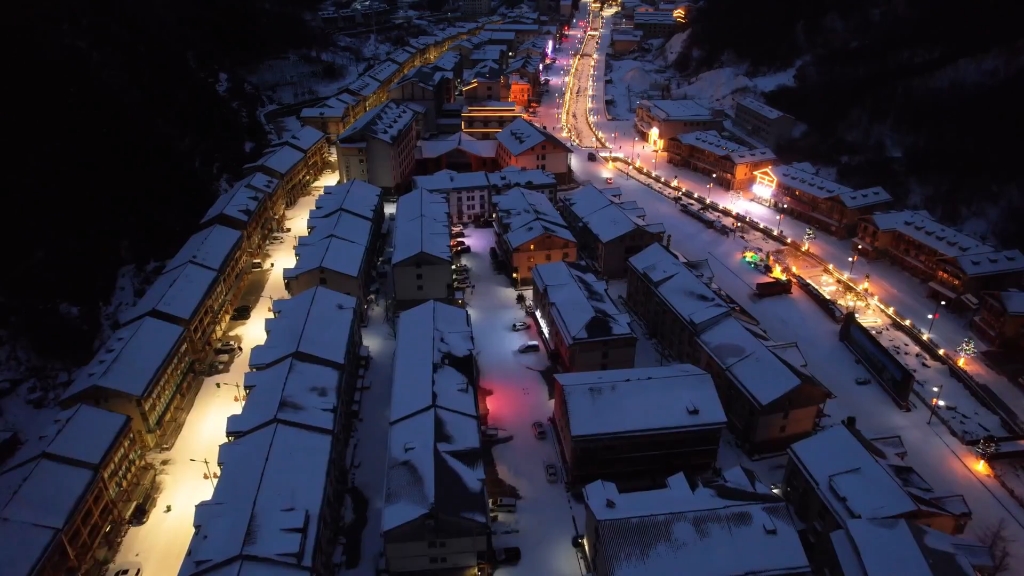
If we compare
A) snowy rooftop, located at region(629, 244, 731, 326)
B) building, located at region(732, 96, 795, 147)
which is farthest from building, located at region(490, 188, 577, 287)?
building, located at region(732, 96, 795, 147)

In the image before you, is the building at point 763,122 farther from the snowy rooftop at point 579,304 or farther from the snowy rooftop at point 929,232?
the snowy rooftop at point 579,304

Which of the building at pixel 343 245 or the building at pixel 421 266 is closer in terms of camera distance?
the building at pixel 343 245

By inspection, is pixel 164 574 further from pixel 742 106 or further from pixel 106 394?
pixel 742 106

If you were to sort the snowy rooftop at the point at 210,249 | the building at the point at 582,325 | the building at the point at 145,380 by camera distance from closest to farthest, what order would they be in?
the building at the point at 145,380 < the building at the point at 582,325 < the snowy rooftop at the point at 210,249

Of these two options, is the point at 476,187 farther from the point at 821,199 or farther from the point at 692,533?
the point at 692,533

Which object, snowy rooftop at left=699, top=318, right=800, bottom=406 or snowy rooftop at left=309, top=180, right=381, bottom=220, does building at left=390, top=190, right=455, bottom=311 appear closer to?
snowy rooftop at left=309, top=180, right=381, bottom=220

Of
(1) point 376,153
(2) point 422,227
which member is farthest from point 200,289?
(1) point 376,153

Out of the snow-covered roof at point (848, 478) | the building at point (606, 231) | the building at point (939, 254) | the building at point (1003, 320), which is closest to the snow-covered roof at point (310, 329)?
the building at point (606, 231)
